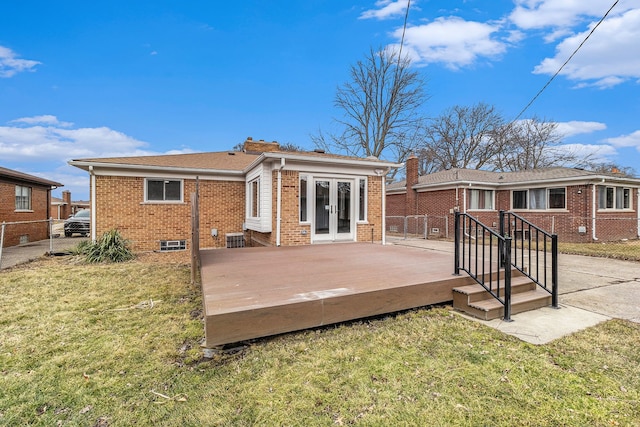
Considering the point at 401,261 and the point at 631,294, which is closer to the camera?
the point at 631,294

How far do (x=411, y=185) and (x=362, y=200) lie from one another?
377 inches

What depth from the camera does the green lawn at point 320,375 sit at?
1979mm

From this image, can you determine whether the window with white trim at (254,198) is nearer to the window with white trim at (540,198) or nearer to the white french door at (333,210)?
the white french door at (333,210)

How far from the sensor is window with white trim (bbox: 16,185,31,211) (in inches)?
512

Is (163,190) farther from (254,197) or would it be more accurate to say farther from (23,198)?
(23,198)

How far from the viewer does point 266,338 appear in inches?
125

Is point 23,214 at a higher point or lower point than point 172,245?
higher

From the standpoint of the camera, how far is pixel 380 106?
22.7 meters

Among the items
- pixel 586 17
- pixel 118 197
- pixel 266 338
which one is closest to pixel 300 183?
pixel 266 338

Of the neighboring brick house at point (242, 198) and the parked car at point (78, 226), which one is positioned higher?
the neighboring brick house at point (242, 198)

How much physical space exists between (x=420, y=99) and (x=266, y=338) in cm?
2309

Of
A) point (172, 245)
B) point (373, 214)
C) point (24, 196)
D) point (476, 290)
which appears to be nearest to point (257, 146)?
point (172, 245)

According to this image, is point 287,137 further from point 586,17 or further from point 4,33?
point 586,17

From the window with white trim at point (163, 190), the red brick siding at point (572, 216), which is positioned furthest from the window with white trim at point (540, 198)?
the window with white trim at point (163, 190)
